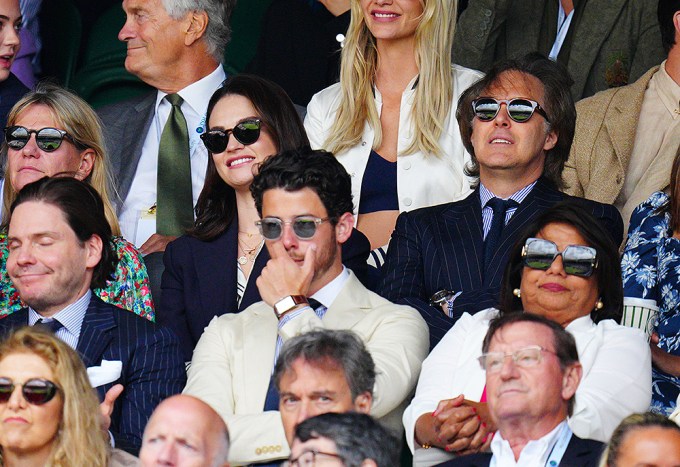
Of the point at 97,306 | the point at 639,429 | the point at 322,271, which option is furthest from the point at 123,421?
the point at 639,429

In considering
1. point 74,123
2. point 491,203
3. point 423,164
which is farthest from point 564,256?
point 74,123

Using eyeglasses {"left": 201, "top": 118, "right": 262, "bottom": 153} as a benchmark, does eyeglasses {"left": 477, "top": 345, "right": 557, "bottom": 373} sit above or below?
below

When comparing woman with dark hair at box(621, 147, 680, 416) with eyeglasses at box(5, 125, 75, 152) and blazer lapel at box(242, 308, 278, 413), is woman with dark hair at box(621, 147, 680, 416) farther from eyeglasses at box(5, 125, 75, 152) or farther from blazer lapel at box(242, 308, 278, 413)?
eyeglasses at box(5, 125, 75, 152)

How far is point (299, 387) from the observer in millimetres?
4949

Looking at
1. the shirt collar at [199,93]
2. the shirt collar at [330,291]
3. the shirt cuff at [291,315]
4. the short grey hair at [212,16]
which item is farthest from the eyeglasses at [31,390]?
the short grey hair at [212,16]

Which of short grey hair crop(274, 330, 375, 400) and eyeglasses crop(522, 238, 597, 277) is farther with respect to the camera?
eyeglasses crop(522, 238, 597, 277)

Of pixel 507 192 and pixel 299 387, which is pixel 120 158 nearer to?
pixel 507 192

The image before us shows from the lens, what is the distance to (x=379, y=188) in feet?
23.0

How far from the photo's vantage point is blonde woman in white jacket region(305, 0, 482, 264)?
22.9ft

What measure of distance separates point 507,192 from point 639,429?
197 centimetres

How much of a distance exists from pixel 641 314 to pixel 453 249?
75cm

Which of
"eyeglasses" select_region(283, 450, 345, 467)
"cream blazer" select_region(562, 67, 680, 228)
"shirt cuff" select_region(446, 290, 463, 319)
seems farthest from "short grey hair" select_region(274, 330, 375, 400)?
"cream blazer" select_region(562, 67, 680, 228)

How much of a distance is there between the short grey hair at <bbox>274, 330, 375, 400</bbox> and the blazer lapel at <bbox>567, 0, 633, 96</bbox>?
3380 mm

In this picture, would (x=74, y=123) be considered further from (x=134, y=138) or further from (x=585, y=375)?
(x=585, y=375)
